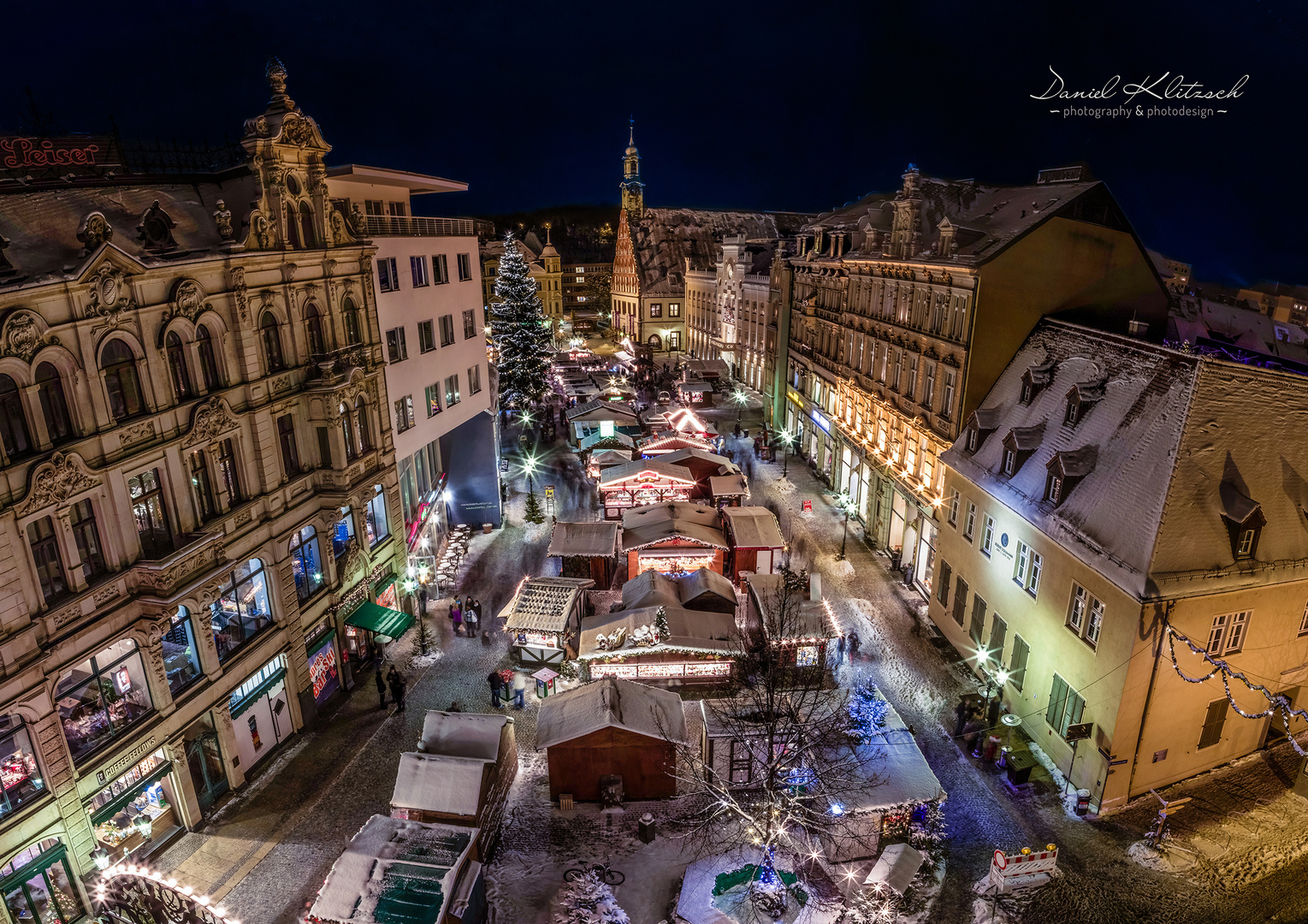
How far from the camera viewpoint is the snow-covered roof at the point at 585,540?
32.6 metres

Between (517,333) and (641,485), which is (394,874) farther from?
(517,333)

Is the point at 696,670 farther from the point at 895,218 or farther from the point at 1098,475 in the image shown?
the point at 895,218

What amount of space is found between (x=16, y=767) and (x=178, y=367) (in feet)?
33.6

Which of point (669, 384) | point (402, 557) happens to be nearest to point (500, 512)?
point (402, 557)

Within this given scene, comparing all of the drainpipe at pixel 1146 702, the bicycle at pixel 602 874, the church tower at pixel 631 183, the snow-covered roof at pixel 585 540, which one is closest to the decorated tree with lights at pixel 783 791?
the bicycle at pixel 602 874

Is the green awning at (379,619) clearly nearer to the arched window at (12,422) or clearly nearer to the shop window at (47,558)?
the shop window at (47,558)

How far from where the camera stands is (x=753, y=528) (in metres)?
34.2

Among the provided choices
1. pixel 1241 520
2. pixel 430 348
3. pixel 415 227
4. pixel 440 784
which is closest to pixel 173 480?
pixel 440 784

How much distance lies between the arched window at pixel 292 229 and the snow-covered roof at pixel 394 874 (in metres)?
17.9

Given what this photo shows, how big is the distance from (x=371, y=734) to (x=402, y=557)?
27.2ft

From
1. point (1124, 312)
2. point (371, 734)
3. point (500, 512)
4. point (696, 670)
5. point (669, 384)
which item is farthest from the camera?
point (669, 384)

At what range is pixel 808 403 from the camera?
52219 millimetres

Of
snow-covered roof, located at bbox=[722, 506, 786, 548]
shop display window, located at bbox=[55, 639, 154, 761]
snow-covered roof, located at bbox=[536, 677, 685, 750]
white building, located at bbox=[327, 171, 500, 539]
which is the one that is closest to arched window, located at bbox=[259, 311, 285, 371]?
white building, located at bbox=[327, 171, 500, 539]

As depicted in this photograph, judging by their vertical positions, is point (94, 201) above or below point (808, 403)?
above
